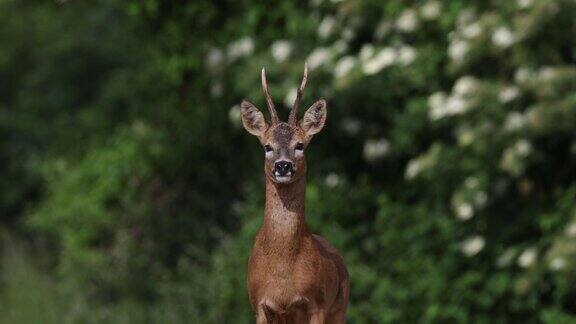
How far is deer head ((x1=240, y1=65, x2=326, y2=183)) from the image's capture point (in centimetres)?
267

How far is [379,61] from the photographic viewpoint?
9188mm

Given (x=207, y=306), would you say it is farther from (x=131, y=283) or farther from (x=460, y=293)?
(x=460, y=293)

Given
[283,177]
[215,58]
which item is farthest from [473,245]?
[283,177]

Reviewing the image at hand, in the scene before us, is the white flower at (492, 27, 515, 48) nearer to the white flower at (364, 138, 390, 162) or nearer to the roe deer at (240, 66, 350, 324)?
the white flower at (364, 138, 390, 162)

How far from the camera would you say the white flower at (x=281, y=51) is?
32.0 feet

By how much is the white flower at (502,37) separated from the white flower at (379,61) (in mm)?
805

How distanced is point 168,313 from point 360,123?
7.61 ft

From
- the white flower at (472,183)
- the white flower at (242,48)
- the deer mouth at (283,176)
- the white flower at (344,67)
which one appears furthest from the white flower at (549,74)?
the deer mouth at (283,176)

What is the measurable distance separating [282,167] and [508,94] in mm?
6235

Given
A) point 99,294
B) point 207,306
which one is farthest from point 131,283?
point 207,306

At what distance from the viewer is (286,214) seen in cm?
277

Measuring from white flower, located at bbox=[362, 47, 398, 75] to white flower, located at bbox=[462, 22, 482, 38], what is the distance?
0.59 meters

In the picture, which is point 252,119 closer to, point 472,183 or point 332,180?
point 472,183

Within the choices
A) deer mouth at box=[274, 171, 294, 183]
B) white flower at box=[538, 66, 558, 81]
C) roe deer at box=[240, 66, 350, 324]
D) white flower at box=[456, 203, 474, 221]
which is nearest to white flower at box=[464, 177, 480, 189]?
white flower at box=[456, 203, 474, 221]
